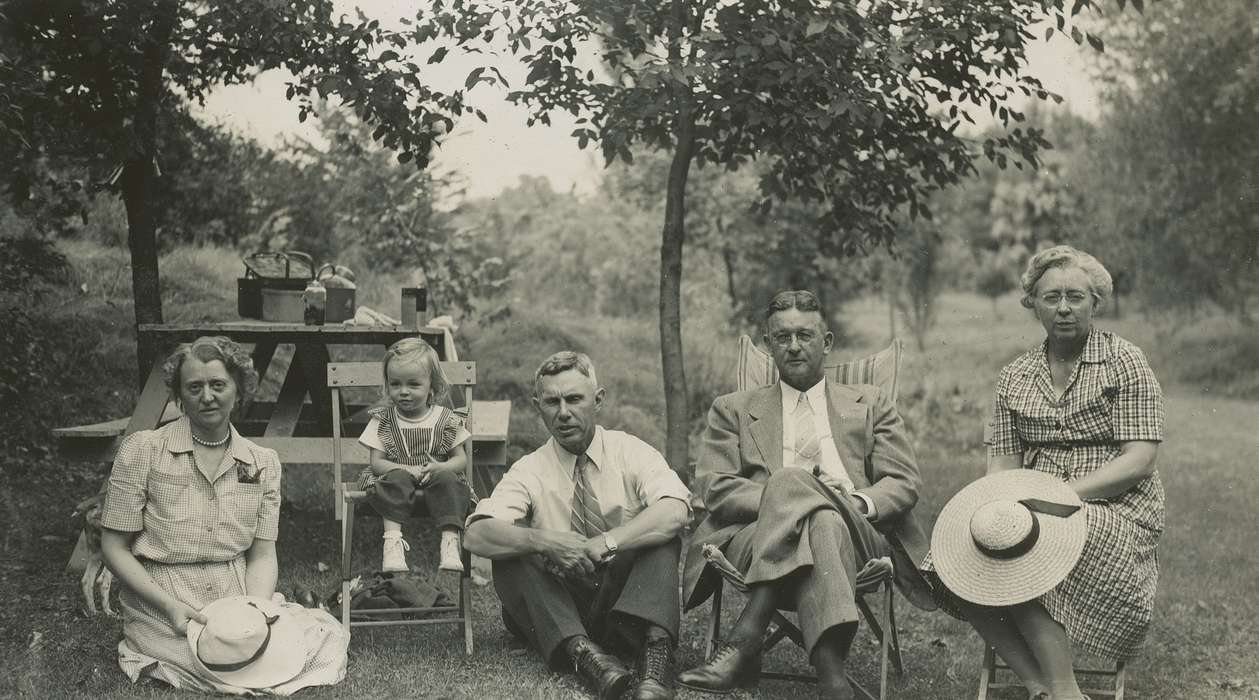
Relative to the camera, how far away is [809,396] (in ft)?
14.3

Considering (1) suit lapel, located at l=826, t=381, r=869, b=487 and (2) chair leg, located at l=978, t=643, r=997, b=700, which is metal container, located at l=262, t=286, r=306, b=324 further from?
Answer: (2) chair leg, located at l=978, t=643, r=997, b=700

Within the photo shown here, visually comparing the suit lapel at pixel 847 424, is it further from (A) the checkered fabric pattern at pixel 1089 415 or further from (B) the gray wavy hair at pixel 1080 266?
(B) the gray wavy hair at pixel 1080 266

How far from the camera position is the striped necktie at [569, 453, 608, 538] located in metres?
4.09

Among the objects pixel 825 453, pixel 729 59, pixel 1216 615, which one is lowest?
pixel 1216 615

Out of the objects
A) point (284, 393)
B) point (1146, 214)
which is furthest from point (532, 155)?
point (1146, 214)

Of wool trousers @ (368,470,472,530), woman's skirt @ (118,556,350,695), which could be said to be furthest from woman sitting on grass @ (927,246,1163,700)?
woman's skirt @ (118,556,350,695)

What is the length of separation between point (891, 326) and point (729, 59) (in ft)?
44.3

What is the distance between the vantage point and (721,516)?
4.18 metres

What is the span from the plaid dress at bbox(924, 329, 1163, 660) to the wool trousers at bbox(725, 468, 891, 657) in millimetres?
433

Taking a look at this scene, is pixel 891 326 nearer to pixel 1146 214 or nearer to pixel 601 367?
pixel 1146 214

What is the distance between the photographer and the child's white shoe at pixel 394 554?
14.8 feet

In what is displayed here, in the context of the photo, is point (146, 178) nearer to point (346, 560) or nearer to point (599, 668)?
point (346, 560)

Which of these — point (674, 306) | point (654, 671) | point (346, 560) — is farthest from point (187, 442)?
point (674, 306)

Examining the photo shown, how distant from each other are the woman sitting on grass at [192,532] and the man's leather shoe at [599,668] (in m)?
0.86
